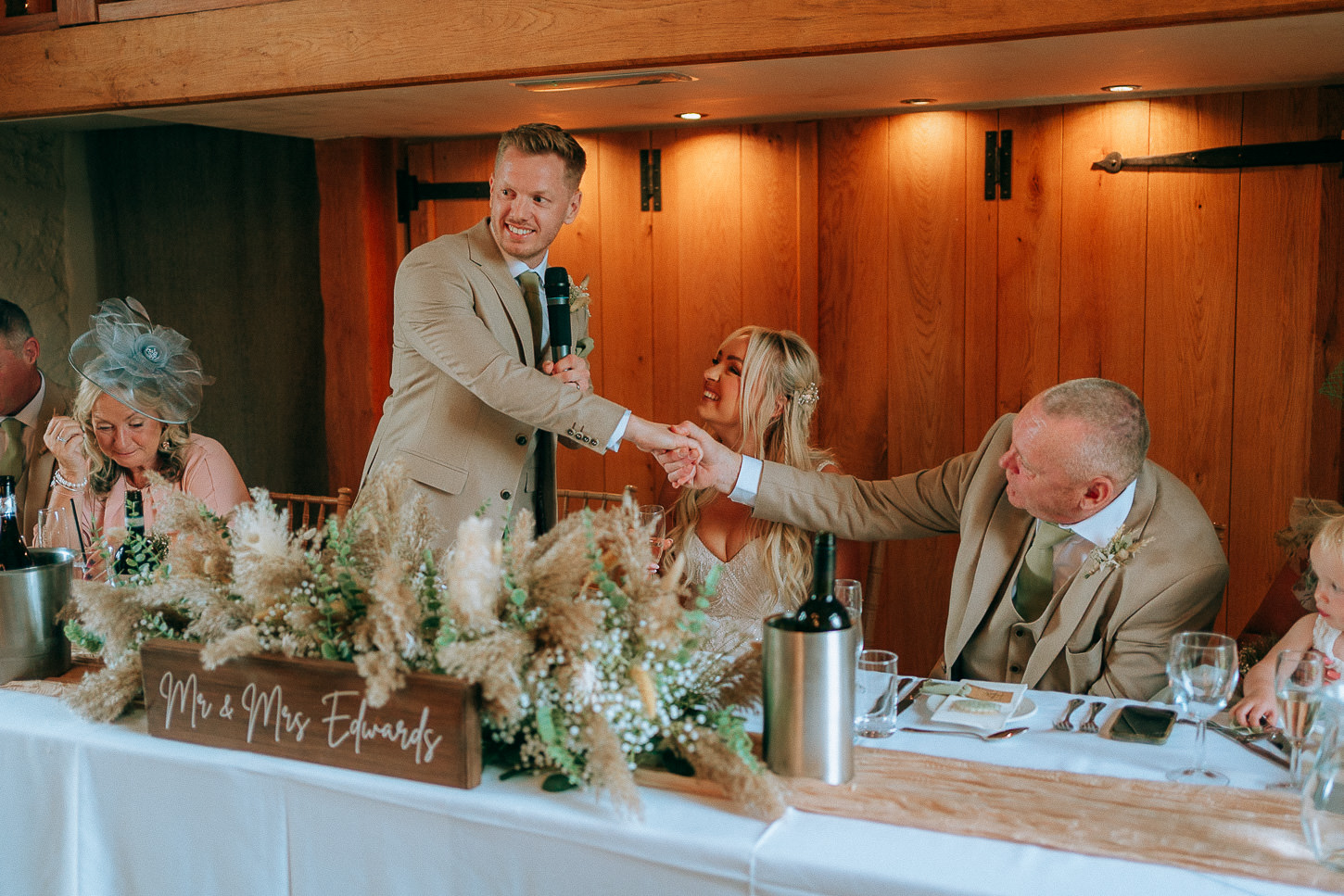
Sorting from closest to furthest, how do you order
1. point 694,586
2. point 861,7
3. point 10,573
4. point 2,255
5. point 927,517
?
point 10,573
point 861,7
point 927,517
point 694,586
point 2,255

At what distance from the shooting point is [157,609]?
1.57 m

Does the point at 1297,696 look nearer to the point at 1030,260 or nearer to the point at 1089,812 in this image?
the point at 1089,812

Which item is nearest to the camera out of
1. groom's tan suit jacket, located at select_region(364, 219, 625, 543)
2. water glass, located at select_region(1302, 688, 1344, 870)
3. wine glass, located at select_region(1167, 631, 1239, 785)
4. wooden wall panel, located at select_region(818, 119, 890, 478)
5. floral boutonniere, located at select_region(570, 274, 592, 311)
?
water glass, located at select_region(1302, 688, 1344, 870)

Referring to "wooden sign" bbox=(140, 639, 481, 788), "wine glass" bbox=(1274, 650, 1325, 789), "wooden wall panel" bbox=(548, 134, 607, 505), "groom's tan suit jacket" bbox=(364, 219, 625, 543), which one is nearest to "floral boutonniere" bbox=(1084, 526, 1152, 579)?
"wine glass" bbox=(1274, 650, 1325, 789)

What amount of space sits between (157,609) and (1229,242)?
9.73ft

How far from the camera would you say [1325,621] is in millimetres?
1878

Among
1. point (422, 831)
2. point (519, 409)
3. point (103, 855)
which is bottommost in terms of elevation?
point (103, 855)

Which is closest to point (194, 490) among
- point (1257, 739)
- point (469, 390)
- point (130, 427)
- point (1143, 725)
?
point (130, 427)

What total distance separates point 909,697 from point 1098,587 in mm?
537

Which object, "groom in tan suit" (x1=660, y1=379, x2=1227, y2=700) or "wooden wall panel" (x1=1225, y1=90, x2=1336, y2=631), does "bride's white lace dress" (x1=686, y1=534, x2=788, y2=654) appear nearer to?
"groom in tan suit" (x1=660, y1=379, x2=1227, y2=700)

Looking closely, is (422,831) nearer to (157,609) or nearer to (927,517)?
(157,609)

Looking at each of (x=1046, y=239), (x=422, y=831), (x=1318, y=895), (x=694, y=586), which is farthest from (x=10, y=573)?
(x=1046, y=239)

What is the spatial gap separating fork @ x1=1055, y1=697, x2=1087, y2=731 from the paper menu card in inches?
2.6

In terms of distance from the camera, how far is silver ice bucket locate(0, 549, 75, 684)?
173 cm
